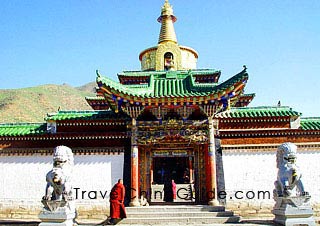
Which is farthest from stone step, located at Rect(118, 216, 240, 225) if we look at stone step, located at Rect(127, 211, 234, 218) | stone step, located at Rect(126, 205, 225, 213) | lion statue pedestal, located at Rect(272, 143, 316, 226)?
lion statue pedestal, located at Rect(272, 143, 316, 226)

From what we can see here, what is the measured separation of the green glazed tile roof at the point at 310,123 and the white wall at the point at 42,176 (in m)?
9.26

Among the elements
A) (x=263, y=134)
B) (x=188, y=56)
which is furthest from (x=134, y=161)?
(x=188, y=56)

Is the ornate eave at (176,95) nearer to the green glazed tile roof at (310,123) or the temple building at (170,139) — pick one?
the temple building at (170,139)

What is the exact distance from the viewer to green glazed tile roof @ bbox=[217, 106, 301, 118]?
1590 centimetres

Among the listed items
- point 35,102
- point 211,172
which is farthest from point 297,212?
point 35,102

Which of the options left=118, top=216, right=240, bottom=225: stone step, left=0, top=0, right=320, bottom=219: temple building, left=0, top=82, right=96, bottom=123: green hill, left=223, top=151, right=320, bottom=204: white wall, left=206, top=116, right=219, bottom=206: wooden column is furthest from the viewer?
left=0, top=82, right=96, bottom=123: green hill

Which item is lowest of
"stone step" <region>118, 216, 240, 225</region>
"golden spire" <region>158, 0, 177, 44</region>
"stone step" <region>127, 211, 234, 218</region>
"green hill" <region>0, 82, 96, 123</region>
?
"stone step" <region>118, 216, 240, 225</region>

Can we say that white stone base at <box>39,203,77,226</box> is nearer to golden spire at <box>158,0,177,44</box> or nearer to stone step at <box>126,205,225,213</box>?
stone step at <box>126,205,225,213</box>

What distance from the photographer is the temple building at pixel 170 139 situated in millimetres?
14867

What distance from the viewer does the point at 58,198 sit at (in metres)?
11.1

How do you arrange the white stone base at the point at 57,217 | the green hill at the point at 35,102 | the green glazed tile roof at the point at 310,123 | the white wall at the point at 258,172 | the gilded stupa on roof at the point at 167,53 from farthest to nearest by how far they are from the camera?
the green hill at the point at 35,102, the gilded stupa on roof at the point at 167,53, the green glazed tile roof at the point at 310,123, the white wall at the point at 258,172, the white stone base at the point at 57,217

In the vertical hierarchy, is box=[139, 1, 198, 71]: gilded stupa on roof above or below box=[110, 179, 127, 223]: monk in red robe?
above

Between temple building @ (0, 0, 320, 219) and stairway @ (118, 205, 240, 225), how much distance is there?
0.72 meters

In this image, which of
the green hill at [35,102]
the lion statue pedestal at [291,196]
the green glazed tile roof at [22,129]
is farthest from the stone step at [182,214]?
the green hill at [35,102]
